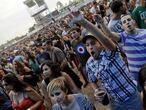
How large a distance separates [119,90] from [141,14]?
102 inches

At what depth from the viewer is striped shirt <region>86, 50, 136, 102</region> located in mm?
4485

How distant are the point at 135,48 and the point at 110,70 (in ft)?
3.11

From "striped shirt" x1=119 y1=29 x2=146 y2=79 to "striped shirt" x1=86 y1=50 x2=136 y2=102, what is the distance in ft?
2.49

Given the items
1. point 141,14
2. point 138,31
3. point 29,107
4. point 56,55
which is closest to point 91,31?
point 138,31

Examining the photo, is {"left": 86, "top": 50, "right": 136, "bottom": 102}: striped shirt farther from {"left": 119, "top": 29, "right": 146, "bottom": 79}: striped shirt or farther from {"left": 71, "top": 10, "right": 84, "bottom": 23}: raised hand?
{"left": 119, "top": 29, "right": 146, "bottom": 79}: striped shirt

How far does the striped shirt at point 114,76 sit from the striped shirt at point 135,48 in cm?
76

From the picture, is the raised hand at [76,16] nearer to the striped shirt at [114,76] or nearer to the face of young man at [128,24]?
the striped shirt at [114,76]

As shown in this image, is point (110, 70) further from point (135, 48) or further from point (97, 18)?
point (135, 48)

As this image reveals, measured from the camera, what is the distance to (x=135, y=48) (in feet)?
17.4

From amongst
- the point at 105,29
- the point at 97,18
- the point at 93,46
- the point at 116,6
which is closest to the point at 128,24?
the point at 105,29

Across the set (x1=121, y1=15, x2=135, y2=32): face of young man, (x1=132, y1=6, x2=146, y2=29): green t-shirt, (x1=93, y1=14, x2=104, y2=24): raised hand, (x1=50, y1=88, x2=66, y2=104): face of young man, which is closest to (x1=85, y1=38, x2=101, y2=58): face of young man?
(x1=93, y1=14, x2=104, y2=24): raised hand

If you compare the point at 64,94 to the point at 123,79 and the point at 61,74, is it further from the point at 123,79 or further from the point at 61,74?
the point at 61,74

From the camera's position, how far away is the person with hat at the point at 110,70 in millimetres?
4488

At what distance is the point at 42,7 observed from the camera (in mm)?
108062
